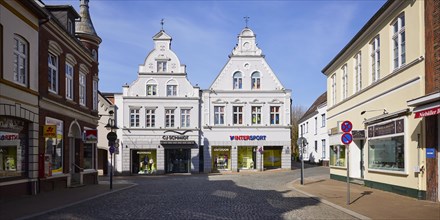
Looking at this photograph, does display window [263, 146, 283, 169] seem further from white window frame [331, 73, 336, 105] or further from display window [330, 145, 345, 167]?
display window [330, 145, 345, 167]

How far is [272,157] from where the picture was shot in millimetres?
45062

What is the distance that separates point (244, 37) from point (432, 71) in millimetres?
30693

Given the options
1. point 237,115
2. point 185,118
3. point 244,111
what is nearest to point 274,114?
point 244,111

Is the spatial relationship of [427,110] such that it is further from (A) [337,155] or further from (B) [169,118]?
(B) [169,118]

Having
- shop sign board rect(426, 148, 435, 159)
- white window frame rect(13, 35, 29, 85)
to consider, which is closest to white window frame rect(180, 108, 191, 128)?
white window frame rect(13, 35, 29, 85)

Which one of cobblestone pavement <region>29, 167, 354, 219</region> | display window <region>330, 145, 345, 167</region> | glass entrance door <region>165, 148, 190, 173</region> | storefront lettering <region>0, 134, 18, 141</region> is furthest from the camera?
glass entrance door <region>165, 148, 190, 173</region>

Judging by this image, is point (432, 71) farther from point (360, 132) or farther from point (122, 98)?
point (122, 98)

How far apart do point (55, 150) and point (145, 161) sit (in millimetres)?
22426

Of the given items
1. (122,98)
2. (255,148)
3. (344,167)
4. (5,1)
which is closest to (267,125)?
(255,148)

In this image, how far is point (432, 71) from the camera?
14453 mm

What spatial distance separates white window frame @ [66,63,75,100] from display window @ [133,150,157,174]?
2029cm

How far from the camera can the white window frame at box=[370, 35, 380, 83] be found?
20469 mm

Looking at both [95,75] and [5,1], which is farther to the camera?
[95,75]

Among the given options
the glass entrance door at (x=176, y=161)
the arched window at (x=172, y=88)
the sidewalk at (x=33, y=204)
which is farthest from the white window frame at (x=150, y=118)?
the sidewalk at (x=33, y=204)
